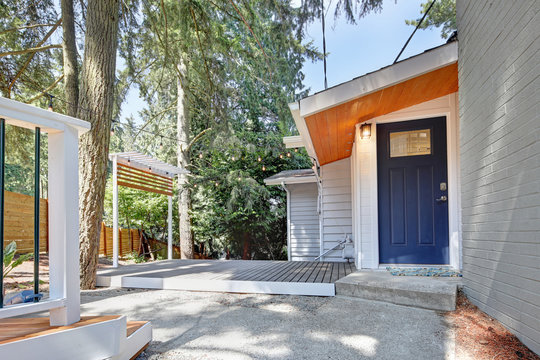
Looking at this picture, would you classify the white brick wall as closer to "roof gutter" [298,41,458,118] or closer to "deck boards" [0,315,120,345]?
"roof gutter" [298,41,458,118]

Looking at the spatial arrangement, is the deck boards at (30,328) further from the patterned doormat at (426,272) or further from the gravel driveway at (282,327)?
the patterned doormat at (426,272)

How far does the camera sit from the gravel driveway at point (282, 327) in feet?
6.78

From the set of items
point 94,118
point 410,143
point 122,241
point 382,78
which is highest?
point 382,78

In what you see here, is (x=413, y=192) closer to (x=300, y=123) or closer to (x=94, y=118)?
(x=300, y=123)

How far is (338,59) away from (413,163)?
7851mm

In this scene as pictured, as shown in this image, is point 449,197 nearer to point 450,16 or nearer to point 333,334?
point 333,334

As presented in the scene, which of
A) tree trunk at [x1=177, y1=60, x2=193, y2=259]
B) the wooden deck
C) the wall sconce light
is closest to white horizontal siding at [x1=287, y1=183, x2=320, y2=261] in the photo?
tree trunk at [x1=177, y1=60, x2=193, y2=259]

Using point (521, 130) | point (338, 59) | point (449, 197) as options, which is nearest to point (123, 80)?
point (338, 59)

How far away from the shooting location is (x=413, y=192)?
4.06 m

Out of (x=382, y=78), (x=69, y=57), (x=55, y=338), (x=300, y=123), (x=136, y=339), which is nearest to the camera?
(x=55, y=338)

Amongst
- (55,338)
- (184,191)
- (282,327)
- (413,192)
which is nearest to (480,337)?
(282,327)

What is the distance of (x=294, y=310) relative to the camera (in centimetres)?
294

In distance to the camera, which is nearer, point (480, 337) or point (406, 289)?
point (480, 337)

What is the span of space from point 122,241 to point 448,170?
399 inches
